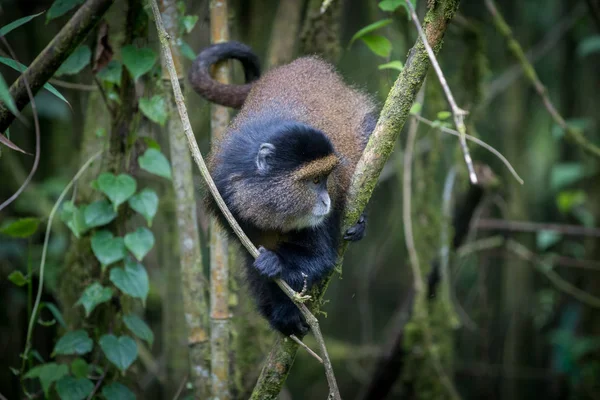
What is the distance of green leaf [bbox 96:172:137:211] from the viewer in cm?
336

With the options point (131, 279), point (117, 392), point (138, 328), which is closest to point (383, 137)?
point (131, 279)

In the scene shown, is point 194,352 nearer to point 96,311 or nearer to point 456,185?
point 96,311

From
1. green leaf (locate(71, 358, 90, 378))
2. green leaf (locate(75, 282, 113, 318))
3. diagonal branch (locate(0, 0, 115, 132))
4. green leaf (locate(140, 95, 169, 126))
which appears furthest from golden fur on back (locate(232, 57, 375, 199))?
green leaf (locate(71, 358, 90, 378))

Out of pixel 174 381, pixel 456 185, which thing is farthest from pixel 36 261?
pixel 456 185

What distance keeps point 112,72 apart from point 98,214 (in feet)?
2.49

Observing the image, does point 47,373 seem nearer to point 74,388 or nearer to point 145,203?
point 74,388

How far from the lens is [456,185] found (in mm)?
5930

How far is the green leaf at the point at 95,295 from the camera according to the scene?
3.43 meters

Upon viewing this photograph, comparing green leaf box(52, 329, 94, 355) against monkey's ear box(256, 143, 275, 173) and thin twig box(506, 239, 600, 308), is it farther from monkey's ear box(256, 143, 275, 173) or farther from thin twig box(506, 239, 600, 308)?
thin twig box(506, 239, 600, 308)

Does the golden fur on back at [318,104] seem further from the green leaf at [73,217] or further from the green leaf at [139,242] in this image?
the green leaf at [73,217]

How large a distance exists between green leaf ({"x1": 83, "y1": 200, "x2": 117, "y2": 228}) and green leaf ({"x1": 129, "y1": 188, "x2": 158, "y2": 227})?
13 centimetres

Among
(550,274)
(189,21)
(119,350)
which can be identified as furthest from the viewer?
(550,274)

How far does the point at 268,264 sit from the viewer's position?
2.96 m

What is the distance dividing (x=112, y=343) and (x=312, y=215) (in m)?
1.25
